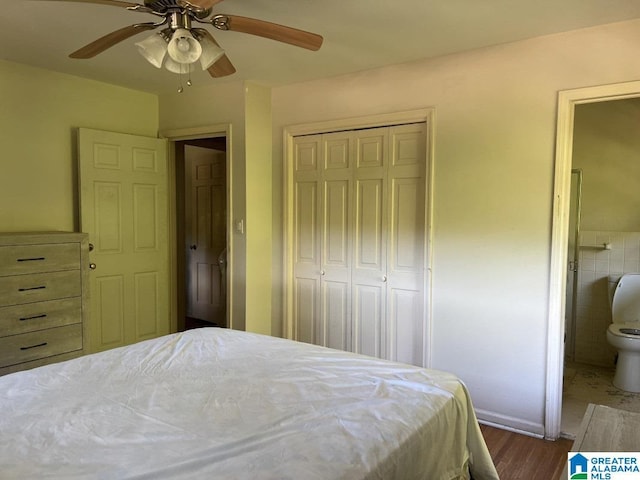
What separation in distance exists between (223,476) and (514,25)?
8.14ft

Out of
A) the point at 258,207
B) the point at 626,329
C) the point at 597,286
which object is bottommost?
the point at 626,329

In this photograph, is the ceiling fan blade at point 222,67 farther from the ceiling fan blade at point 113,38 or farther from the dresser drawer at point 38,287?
the dresser drawer at point 38,287

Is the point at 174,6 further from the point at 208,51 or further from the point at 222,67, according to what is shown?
the point at 222,67

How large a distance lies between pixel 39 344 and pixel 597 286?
13.6 feet

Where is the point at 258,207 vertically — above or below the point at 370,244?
above

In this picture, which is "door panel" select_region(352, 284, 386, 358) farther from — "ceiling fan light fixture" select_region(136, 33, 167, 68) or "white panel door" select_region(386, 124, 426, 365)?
"ceiling fan light fixture" select_region(136, 33, 167, 68)

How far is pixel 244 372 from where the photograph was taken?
1.78 m

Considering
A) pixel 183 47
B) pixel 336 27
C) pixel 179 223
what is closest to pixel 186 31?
pixel 183 47

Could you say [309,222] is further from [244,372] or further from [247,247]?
[244,372]

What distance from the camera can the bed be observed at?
1.15m

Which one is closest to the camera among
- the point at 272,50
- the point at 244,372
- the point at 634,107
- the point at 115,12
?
the point at 244,372

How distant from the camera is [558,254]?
101 inches

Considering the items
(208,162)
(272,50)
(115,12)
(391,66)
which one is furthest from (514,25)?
(208,162)

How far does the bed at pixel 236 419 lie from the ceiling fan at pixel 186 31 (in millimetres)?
1215
